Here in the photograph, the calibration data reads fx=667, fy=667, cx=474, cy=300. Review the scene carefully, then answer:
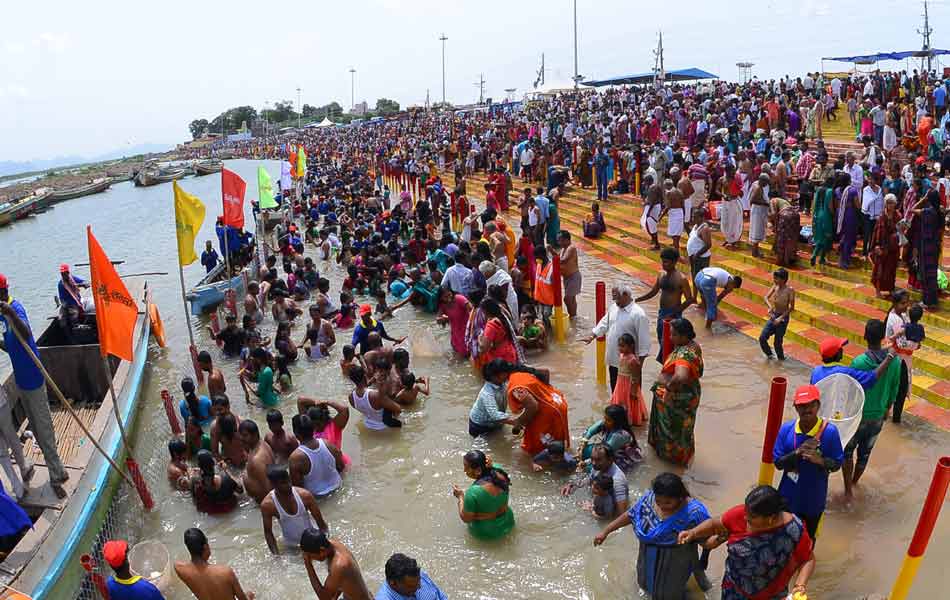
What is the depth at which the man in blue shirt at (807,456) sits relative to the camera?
4371 mm

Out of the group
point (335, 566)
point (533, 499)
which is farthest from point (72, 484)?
point (533, 499)

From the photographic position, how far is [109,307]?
633 centimetres

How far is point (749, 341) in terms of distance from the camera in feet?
31.3

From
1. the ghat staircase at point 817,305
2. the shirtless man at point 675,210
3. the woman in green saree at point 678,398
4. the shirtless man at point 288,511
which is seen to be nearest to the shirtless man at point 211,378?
the shirtless man at point 288,511

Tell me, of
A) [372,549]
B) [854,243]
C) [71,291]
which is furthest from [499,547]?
[71,291]

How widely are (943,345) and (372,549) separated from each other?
23.0ft

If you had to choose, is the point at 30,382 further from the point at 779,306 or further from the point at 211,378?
the point at 779,306

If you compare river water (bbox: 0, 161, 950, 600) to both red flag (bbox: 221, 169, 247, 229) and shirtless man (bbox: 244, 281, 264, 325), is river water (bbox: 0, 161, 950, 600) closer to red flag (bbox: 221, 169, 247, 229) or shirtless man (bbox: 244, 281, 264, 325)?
shirtless man (bbox: 244, 281, 264, 325)

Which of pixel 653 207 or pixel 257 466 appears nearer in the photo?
pixel 257 466

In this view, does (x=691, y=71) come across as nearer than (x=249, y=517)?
No

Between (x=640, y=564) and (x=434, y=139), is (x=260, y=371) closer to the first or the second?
(x=640, y=564)

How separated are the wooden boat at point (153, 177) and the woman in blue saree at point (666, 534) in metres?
79.3

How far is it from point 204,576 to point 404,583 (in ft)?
5.73

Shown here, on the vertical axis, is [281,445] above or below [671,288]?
below
